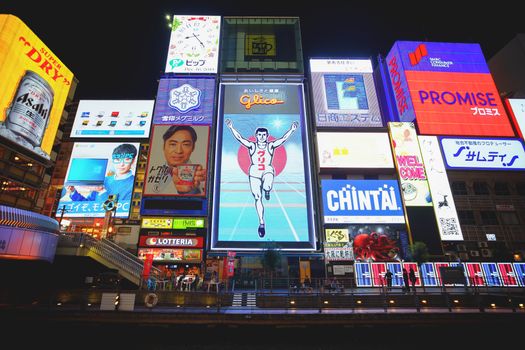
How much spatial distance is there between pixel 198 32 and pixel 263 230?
3387cm

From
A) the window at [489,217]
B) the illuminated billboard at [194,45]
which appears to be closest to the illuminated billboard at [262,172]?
the illuminated billboard at [194,45]

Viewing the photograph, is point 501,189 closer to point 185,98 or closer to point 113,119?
point 185,98

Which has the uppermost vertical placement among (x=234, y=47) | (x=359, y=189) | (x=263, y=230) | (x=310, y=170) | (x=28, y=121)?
(x=234, y=47)

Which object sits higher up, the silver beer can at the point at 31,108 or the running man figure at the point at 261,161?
the silver beer can at the point at 31,108

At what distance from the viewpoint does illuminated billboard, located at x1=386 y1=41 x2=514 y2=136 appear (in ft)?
127

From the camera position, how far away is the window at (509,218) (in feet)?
115

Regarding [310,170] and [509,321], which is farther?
[310,170]

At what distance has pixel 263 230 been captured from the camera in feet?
113

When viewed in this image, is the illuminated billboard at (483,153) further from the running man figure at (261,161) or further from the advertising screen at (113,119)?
the advertising screen at (113,119)

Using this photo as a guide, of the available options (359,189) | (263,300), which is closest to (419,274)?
(359,189)

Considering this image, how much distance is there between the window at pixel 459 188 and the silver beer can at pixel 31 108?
52.4m

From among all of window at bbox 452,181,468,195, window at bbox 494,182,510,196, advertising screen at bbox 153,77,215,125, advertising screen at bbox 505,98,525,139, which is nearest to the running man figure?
advertising screen at bbox 153,77,215,125

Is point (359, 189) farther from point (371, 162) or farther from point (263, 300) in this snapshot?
point (263, 300)

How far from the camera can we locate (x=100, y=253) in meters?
20.9
